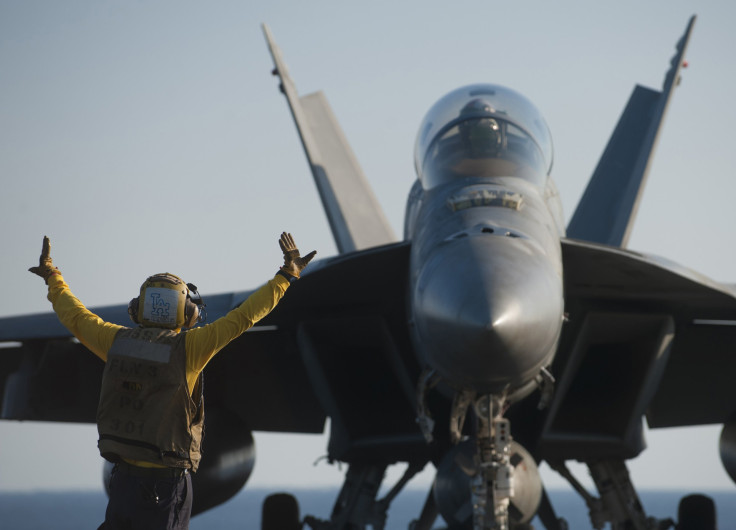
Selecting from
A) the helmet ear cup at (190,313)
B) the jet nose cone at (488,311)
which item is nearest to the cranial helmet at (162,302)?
the helmet ear cup at (190,313)

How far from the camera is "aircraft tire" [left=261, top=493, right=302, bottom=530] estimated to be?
350 inches

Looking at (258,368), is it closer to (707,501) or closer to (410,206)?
(410,206)

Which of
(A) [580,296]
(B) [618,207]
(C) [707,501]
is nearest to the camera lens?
(A) [580,296]

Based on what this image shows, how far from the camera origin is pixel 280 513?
29.3 ft

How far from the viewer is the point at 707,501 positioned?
348 inches

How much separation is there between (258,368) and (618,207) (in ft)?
12.7

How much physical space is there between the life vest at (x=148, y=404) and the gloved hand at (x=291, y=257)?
442mm

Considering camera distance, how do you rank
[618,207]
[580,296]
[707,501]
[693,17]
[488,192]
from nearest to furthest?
[488,192] → [580,296] → [707,501] → [618,207] → [693,17]

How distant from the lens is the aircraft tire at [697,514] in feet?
28.7

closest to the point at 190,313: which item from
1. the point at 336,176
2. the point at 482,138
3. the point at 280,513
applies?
the point at 482,138

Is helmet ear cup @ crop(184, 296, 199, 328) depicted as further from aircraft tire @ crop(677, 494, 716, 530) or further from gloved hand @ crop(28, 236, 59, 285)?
aircraft tire @ crop(677, 494, 716, 530)

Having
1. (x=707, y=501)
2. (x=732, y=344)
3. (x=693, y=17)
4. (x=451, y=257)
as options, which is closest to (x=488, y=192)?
A: (x=451, y=257)

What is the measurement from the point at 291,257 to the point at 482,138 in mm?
3609

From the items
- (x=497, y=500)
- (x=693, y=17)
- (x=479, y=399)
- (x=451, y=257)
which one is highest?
(x=693, y=17)
